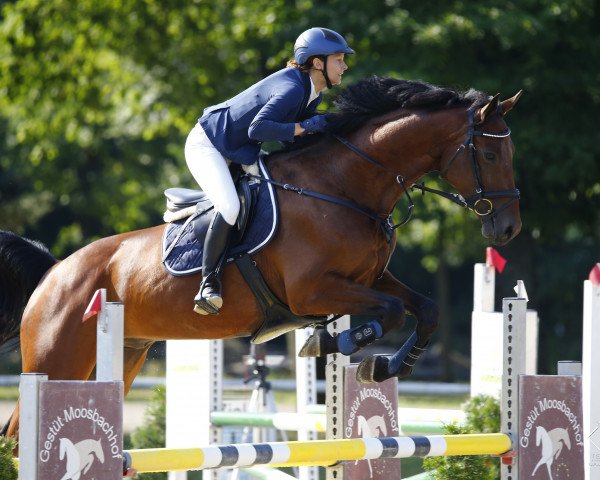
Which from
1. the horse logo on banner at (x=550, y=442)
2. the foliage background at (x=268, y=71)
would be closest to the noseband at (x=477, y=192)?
the horse logo on banner at (x=550, y=442)

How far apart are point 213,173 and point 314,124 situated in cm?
53

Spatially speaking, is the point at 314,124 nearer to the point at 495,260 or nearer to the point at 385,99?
the point at 385,99

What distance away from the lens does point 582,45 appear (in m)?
12.7

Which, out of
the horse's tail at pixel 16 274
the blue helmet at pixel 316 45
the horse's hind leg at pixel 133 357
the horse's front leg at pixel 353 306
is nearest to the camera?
the horse's front leg at pixel 353 306

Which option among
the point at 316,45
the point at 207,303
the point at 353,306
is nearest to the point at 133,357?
the point at 207,303

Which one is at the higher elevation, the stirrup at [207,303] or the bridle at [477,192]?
Answer: the bridle at [477,192]

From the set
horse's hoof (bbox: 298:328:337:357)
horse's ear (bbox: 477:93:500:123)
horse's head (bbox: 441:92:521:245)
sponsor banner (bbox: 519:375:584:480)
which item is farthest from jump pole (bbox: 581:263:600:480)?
horse's hoof (bbox: 298:328:337:357)

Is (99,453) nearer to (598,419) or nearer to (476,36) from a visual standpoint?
(598,419)

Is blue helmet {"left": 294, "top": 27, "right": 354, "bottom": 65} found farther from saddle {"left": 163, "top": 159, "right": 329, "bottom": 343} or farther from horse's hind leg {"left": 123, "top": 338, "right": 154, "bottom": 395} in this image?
horse's hind leg {"left": 123, "top": 338, "right": 154, "bottom": 395}

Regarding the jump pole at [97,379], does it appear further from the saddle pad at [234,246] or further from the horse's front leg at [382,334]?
the horse's front leg at [382,334]

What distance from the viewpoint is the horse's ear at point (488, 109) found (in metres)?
5.11

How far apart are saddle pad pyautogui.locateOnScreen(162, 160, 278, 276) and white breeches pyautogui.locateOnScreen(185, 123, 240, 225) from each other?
0.12 meters

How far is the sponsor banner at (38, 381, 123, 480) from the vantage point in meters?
3.82

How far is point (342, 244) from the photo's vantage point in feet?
16.9
